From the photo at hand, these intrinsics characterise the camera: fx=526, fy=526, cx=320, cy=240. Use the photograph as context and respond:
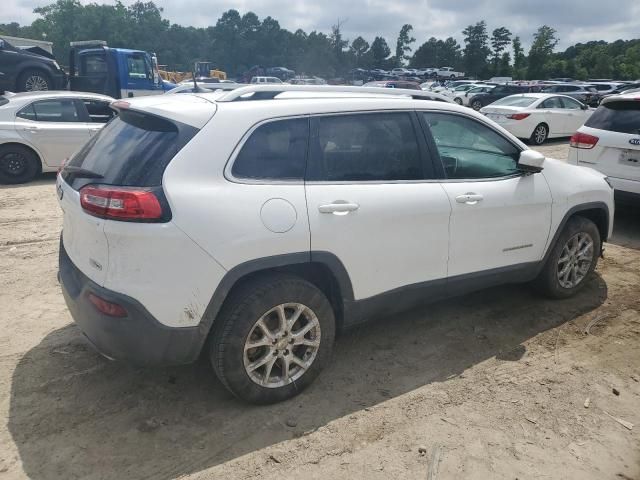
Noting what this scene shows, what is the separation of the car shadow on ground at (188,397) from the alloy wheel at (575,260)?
0.43 meters

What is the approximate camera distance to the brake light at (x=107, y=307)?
2.57m

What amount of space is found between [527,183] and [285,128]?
203 cm

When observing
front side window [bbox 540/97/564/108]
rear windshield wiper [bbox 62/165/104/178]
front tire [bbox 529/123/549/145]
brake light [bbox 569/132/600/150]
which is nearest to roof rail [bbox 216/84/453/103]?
rear windshield wiper [bbox 62/165/104/178]

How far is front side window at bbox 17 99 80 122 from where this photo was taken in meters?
8.62

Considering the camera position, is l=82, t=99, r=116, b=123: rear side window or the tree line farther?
the tree line

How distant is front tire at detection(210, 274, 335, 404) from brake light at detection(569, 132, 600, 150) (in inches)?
197

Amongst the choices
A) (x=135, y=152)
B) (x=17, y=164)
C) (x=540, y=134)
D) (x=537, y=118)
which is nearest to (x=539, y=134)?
(x=540, y=134)

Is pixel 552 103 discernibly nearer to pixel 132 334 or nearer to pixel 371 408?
pixel 371 408

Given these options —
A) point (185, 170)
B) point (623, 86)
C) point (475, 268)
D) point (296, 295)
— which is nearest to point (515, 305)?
point (475, 268)

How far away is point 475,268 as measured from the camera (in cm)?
375

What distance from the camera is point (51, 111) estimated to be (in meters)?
8.83

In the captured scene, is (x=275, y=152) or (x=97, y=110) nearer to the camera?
(x=275, y=152)

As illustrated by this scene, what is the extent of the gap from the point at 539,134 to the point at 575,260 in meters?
11.8

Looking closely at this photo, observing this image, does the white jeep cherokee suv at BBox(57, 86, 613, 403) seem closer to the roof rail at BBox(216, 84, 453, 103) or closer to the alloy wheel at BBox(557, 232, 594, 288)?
the roof rail at BBox(216, 84, 453, 103)
